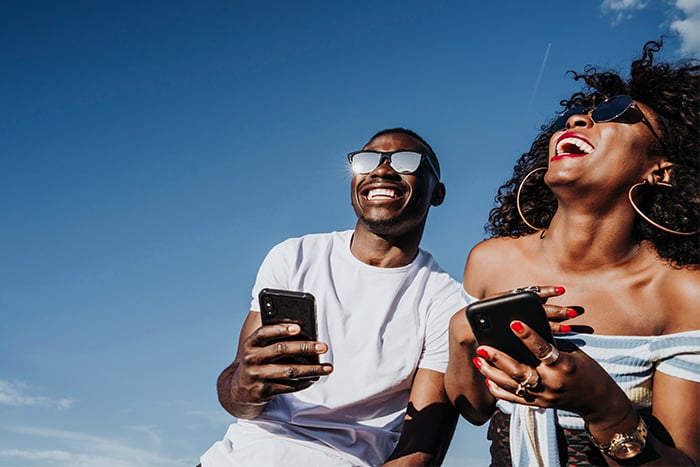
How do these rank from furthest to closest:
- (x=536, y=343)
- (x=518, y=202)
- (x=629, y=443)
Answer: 1. (x=518, y=202)
2. (x=629, y=443)
3. (x=536, y=343)

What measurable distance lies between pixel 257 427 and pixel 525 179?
2.42 meters

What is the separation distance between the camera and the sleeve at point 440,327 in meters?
4.46

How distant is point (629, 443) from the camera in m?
2.79

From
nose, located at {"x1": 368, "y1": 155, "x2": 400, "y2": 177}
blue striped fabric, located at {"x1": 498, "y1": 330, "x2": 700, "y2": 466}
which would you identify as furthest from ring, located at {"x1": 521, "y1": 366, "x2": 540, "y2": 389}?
nose, located at {"x1": 368, "y1": 155, "x2": 400, "y2": 177}

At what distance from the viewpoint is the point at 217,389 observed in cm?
438

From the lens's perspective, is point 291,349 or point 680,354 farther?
point 291,349

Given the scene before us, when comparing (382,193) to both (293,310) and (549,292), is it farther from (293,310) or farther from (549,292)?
(549,292)

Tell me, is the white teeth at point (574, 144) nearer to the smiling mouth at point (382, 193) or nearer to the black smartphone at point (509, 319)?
the black smartphone at point (509, 319)

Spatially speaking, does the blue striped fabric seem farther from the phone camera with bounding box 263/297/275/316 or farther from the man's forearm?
the man's forearm

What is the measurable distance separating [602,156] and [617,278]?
25.6 inches

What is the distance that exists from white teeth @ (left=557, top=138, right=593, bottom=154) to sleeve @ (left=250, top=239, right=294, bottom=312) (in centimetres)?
224

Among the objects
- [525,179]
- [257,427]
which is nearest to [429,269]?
[525,179]

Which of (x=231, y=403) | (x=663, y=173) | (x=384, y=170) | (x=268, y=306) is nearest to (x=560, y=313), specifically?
(x=663, y=173)

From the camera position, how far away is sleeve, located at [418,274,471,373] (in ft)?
14.6
